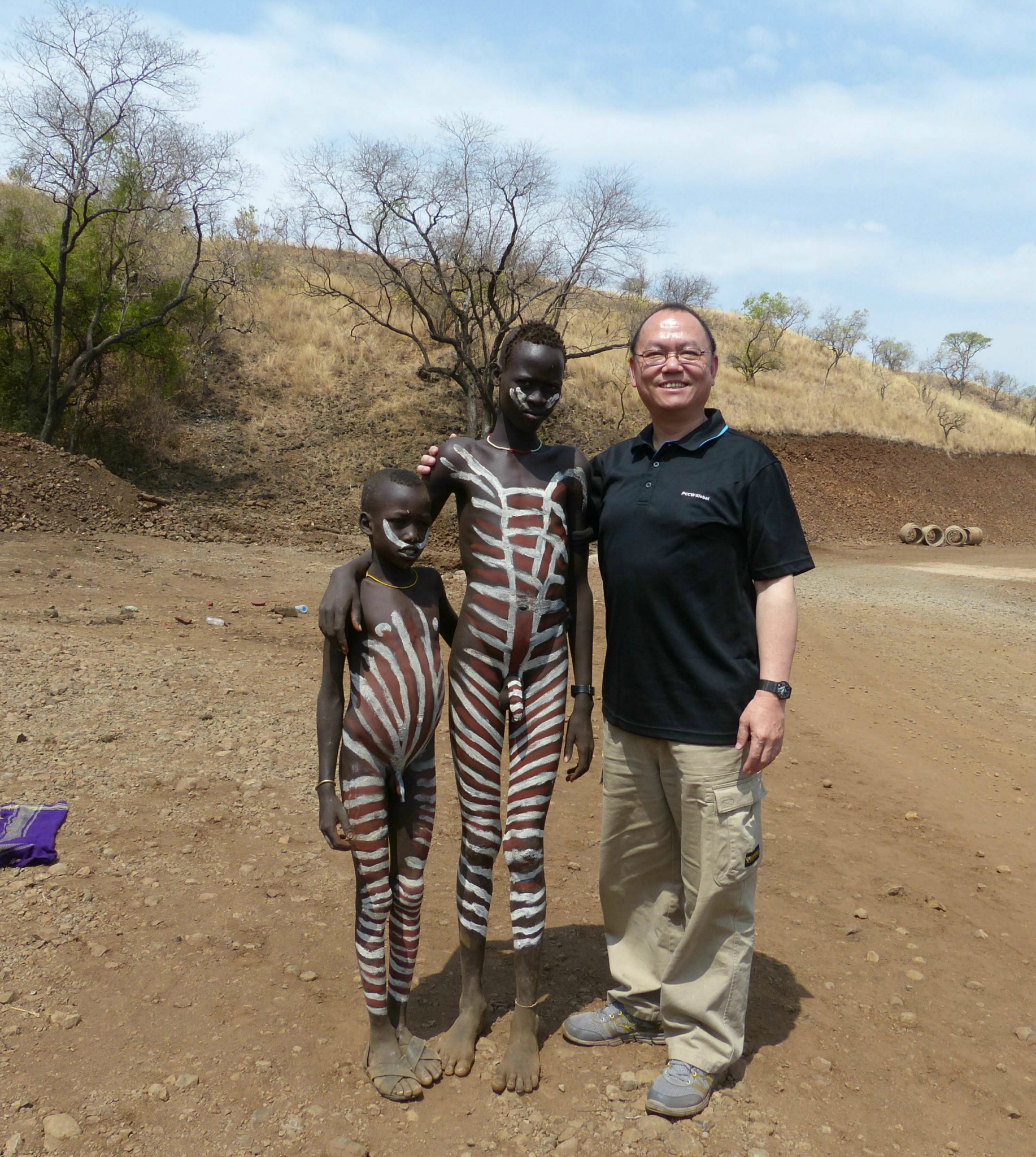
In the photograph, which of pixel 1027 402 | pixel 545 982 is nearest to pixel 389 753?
pixel 545 982

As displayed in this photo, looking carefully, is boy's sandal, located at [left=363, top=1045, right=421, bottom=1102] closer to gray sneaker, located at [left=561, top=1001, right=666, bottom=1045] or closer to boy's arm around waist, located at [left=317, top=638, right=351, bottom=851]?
gray sneaker, located at [left=561, top=1001, right=666, bottom=1045]

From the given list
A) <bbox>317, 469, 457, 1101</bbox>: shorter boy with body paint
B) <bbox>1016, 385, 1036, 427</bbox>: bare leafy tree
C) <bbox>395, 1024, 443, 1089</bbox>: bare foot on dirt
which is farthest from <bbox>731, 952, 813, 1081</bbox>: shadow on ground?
<bbox>1016, 385, 1036, 427</bbox>: bare leafy tree

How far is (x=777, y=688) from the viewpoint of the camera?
8.05 feet

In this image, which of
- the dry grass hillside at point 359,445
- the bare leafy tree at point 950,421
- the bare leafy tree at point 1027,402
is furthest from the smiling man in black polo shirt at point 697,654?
the bare leafy tree at point 1027,402

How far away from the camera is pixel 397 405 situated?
25.6m

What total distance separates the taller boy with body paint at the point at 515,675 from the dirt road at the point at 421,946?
1.04ft

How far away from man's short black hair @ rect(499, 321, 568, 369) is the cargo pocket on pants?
4.48ft

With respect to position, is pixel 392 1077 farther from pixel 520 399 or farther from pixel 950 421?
pixel 950 421

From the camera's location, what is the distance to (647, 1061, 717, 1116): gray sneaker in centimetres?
249

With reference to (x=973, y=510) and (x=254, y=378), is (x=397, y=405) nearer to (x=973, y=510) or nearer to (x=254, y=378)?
(x=254, y=378)

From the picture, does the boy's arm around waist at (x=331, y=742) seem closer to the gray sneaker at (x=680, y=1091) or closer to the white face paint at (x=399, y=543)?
the white face paint at (x=399, y=543)

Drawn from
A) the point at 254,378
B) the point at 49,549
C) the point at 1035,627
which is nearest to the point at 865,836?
the point at 1035,627

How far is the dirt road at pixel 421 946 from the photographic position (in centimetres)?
249

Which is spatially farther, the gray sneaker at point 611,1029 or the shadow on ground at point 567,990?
the shadow on ground at point 567,990
